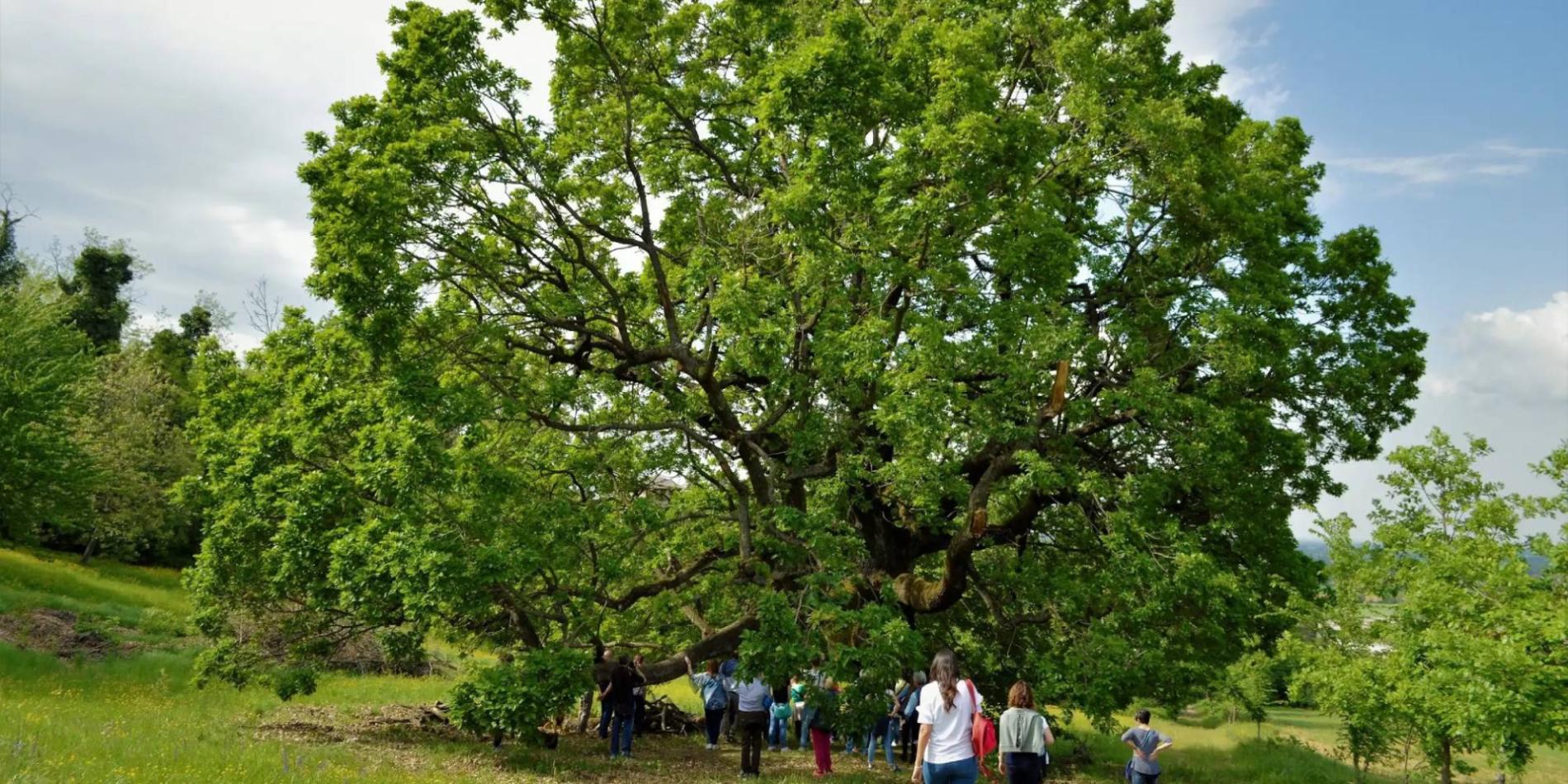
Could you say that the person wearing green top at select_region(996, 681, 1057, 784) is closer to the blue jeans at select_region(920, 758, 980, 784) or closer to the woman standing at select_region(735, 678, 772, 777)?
the blue jeans at select_region(920, 758, 980, 784)

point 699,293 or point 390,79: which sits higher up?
point 390,79

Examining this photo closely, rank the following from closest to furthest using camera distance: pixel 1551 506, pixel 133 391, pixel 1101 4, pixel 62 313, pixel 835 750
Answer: pixel 1551 506 < pixel 1101 4 < pixel 835 750 < pixel 62 313 < pixel 133 391

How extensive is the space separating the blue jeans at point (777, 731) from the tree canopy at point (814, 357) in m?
3.04

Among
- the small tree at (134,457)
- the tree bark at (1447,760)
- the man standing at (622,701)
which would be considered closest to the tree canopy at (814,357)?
the man standing at (622,701)

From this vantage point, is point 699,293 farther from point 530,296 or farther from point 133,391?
point 133,391

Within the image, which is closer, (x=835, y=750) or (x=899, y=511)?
(x=899, y=511)

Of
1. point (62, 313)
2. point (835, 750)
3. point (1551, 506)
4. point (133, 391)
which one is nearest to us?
point (1551, 506)

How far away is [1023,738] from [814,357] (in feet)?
22.3

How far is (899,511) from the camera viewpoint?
17.3 metres

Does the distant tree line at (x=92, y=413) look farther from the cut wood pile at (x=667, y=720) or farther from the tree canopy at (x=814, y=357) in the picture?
the cut wood pile at (x=667, y=720)

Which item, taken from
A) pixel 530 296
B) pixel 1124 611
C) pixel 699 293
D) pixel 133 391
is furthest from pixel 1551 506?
pixel 133 391

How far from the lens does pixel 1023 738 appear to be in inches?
359

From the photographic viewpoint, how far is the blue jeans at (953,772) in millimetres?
7770

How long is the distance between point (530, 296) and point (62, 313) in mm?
30452
